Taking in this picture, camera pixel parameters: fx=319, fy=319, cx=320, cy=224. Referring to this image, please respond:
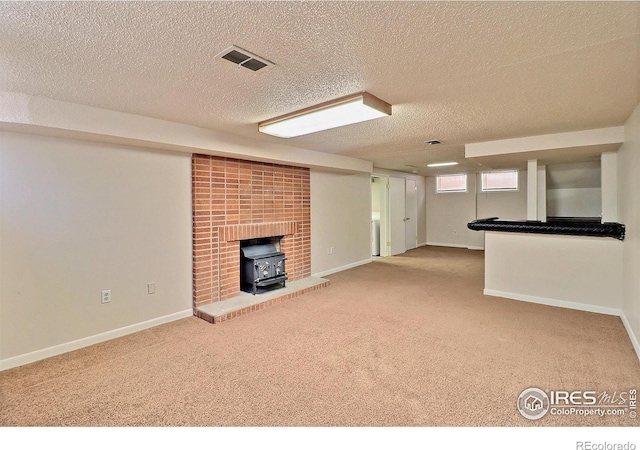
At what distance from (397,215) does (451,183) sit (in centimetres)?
223

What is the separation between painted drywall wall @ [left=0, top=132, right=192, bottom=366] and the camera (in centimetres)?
254

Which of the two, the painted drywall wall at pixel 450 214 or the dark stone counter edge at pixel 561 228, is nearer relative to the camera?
the dark stone counter edge at pixel 561 228

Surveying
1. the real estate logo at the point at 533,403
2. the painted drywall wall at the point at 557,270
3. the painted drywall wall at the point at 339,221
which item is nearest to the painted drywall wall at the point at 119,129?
the painted drywall wall at the point at 339,221

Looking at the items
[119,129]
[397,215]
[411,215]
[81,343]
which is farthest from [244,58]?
[411,215]

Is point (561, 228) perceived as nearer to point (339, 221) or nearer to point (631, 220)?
point (631, 220)

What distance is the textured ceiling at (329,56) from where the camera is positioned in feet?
4.53

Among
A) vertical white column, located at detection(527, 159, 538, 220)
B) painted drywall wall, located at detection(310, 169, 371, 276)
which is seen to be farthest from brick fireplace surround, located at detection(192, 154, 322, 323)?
vertical white column, located at detection(527, 159, 538, 220)

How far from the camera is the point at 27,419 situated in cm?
186

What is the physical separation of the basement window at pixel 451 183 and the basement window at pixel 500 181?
512mm

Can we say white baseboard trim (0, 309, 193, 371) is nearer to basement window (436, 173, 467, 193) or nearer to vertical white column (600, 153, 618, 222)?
vertical white column (600, 153, 618, 222)

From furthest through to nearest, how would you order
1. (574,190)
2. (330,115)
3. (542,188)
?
(574,190)
(542,188)
(330,115)

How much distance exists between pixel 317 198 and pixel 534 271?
10.8 feet

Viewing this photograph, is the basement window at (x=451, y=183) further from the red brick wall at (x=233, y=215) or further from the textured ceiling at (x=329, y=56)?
the textured ceiling at (x=329, y=56)

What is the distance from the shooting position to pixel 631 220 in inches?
115
